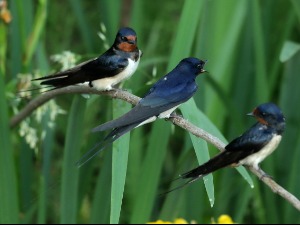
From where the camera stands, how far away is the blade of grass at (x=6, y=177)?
2.35 meters

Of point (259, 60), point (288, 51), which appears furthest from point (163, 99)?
point (259, 60)

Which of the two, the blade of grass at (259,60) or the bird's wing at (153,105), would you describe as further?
the blade of grass at (259,60)

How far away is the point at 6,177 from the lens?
2.45 meters

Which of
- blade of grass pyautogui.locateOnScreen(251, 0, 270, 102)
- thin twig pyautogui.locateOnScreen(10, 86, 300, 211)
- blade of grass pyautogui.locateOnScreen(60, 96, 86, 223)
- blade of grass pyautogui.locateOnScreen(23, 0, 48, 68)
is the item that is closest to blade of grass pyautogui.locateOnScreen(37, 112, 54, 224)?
→ blade of grass pyautogui.locateOnScreen(60, 96, 86, 223)

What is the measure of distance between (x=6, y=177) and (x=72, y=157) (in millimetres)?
249

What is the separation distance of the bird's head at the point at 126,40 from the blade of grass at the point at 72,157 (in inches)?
17.7

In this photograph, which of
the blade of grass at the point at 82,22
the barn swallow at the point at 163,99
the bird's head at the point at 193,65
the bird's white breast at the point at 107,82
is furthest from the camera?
the blade of grass at the point at 82,22

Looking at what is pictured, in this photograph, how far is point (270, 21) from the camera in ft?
11.3

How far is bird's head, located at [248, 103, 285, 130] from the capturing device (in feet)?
4.93

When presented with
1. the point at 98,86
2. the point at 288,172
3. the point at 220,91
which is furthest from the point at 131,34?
the point at 288,172

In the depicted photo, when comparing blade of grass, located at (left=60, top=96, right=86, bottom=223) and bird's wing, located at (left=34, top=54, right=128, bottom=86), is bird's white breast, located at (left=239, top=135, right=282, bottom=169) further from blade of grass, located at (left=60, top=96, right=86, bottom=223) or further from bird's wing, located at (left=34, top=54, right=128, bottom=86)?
blade of grass, located at (left=60, top=96, right=86, bottom=223)

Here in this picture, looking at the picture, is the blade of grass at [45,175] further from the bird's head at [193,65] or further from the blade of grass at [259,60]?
the bird's head at [193,65]

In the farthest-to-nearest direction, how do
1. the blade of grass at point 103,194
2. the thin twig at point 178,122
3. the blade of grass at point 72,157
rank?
the blade of grass at point 103,194 < the blade of grass at point 72,157 < the thin twig at point 178,122

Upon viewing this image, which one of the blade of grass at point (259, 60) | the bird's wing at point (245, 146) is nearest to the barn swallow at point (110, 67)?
the bird's wing at point (245, 146)
